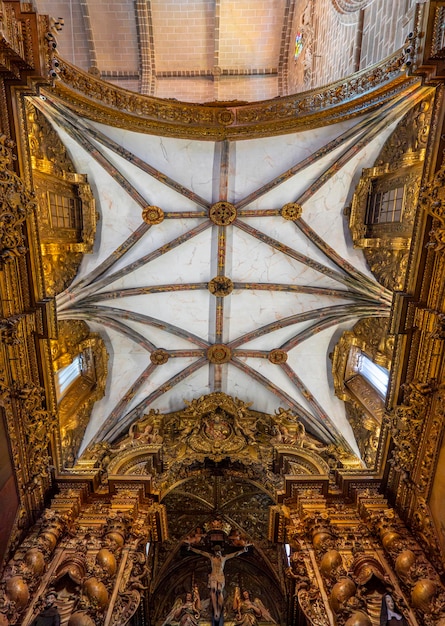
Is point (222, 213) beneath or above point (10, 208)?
above

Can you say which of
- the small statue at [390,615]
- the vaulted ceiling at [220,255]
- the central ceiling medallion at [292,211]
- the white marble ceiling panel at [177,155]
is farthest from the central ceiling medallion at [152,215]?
the small statue at [390,615]

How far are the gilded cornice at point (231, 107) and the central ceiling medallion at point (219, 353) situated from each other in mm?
7072

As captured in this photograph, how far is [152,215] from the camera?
1262 centimetres

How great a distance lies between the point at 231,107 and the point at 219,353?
805cm

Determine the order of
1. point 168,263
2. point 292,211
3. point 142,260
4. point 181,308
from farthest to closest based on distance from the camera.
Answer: point 181,308 → point 168,263 → point 142,260 → point 292,211

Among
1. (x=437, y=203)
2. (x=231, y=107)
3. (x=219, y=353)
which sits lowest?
(x=219, y=353)

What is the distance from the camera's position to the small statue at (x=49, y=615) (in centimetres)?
679

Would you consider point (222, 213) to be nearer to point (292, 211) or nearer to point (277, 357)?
point (292, 211)

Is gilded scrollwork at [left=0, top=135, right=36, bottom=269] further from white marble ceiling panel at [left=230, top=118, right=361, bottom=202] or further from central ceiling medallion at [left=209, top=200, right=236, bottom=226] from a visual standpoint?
white marble ceiling panel at [left=230, top=118, right=361, bottom=202]

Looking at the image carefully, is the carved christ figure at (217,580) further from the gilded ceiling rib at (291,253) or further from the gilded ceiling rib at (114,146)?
the gilded ceiling rib at (114,146)

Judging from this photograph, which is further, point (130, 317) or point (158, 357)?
point (158, 357)

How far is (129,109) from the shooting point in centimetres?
1034

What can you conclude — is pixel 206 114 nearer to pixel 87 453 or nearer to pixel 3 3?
pixel 3 3

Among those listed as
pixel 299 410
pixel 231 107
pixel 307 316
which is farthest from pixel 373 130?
pixel 299 410
